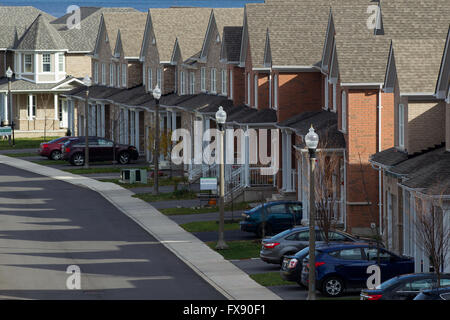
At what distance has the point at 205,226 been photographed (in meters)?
42.8

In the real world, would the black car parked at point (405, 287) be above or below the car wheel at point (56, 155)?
below

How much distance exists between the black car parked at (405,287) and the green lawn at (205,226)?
17.4 m

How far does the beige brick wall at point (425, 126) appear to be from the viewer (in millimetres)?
33281

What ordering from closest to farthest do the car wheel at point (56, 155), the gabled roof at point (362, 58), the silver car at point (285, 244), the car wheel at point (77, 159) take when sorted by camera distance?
the silver car at point (285, 244), the gabled roof at point (362, 58), the car wheel at point (77, 159), the car wheel at point (56, 155)

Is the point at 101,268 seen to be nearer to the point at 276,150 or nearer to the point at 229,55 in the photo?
the point at 276,150

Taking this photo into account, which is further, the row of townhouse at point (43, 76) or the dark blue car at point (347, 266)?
the row of townhouse at point (43, 76)

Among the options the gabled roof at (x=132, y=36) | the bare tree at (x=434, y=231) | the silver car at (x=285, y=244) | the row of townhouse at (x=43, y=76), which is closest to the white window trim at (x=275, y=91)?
the silver car at (x=285, y=244)

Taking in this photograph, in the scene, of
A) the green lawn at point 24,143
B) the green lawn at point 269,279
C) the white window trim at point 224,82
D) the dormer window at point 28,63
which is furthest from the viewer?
the dormer window at point 28,63

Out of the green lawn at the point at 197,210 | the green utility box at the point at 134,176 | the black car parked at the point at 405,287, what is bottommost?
the black car parked at the point at 405,287

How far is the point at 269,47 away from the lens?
1897 inches

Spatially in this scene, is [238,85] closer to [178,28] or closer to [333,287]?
[178,28]

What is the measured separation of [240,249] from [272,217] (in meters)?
3.18

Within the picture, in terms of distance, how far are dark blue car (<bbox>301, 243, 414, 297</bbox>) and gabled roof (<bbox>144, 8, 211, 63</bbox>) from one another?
38587 millimetres

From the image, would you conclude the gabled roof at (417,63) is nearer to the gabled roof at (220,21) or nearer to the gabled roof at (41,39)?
the gabled roof at (220,21)
